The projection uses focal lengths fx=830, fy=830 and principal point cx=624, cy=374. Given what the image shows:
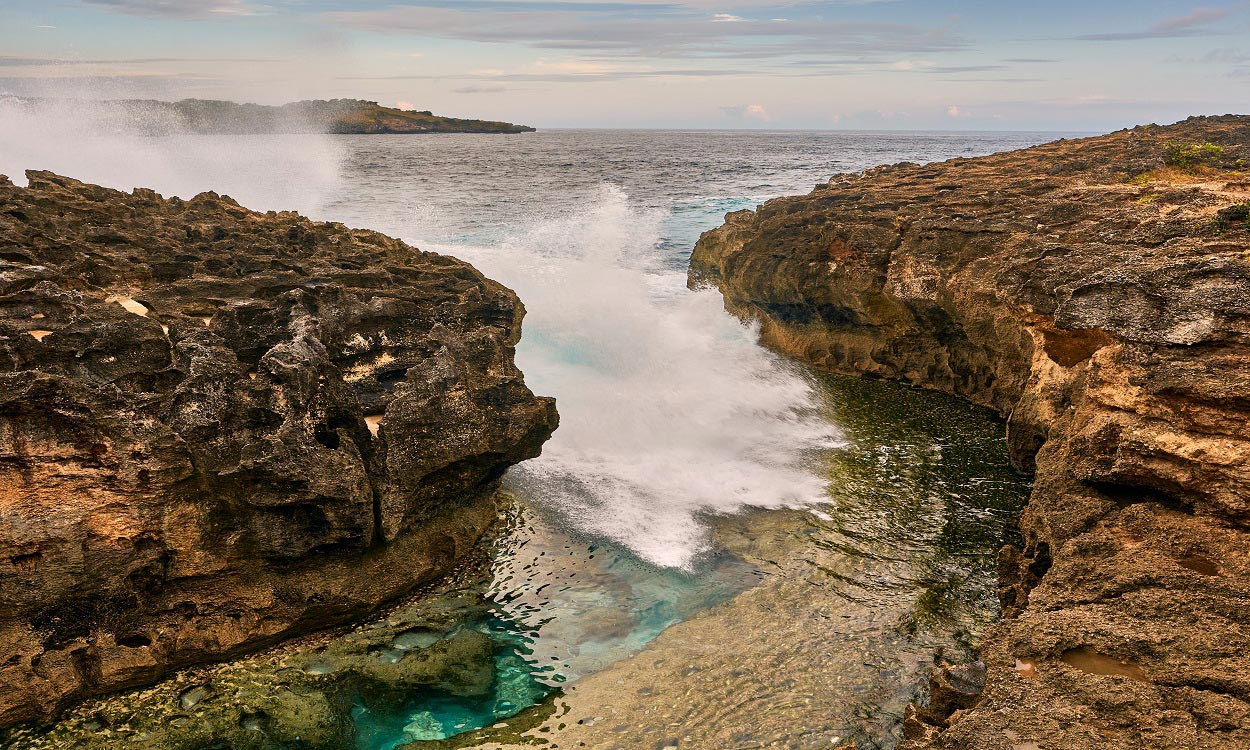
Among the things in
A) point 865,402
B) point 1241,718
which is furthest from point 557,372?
point 1241,718

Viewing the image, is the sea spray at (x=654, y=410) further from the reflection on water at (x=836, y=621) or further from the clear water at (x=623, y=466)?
the reflection on water at (x=836, y=621)

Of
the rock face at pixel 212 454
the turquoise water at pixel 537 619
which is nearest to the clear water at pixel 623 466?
the turquoise water at pixel 537 619

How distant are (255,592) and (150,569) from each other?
91cm

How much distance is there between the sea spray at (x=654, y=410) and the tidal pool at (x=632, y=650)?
22.1 inches

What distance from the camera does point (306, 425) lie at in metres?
7.85

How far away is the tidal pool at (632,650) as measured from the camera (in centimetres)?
659

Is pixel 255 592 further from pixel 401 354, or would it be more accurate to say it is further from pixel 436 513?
pixel 401 354

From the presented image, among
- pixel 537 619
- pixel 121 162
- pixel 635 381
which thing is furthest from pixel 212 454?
pixel 121 162

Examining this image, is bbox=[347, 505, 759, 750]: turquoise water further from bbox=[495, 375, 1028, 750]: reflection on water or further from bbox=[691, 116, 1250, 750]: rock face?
bbox=[691, 116, 1250, 750]: rock face

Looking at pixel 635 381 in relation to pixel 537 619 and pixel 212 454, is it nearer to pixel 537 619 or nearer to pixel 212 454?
pixel 537 619

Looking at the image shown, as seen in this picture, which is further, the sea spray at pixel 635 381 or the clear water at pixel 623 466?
the sea spray at pixel 635 381

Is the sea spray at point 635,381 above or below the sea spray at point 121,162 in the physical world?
below

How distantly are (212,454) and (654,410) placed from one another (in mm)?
7929

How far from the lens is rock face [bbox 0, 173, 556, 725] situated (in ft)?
22.3
